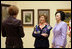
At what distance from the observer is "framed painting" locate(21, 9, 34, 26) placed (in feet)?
21.6

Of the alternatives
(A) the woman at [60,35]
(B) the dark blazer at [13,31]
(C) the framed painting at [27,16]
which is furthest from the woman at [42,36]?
(C) the framed painting at [27,16]

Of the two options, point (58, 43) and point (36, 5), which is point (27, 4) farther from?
point (58, 43)

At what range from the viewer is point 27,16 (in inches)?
261

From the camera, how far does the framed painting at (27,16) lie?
6.58 metres

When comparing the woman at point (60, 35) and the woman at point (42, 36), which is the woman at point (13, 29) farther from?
the woman at point (60, 35)

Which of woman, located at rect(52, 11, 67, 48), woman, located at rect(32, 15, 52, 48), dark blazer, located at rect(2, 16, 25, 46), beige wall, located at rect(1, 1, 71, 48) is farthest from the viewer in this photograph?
beige wall, located at rect(1, 1, 71, 48)

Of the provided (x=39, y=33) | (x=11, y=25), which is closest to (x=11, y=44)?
(x=11, y=25)

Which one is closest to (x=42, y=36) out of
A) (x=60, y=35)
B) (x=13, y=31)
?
(x=60, y=35)

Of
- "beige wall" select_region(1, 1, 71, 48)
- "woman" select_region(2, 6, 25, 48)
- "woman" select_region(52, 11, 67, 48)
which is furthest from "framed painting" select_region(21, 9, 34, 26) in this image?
"woman" select_region(2, 6, 25, 48)

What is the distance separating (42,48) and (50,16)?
254 cm

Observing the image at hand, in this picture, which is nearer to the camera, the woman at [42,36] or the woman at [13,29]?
the woman at [13,29]

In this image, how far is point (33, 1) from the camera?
21.7ft

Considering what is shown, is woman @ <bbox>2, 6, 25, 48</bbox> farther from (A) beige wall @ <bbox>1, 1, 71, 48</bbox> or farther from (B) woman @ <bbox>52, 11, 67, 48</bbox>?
(A) beige wall @ <bbox>1, 1, 71, 48</bbox>

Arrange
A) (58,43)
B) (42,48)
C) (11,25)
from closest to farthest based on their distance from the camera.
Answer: (11,25)
(58,43)
(42,48)
